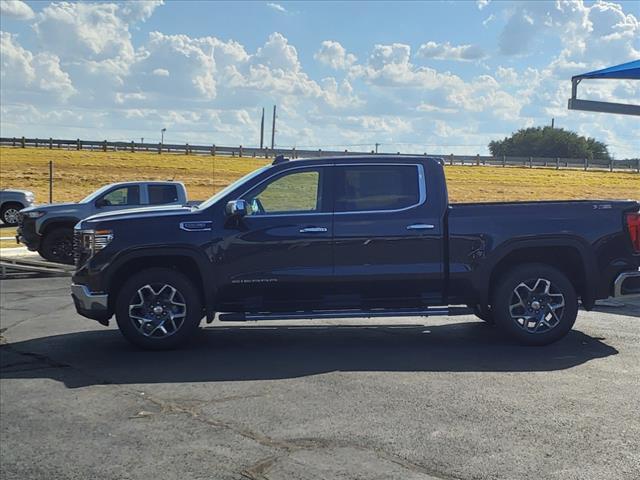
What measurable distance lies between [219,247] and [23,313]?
13.6ft

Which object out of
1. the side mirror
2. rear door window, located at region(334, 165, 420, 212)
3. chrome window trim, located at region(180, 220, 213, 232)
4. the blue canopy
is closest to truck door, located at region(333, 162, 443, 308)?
rear door window, located at region(334, 165, 420, 212)

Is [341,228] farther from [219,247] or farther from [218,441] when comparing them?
[218,441]

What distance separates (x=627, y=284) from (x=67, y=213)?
38.1 ft

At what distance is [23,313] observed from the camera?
1053 centimetres

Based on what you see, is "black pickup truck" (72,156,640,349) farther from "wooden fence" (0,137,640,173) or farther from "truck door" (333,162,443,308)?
"wooden fence" (0,137,640,173)

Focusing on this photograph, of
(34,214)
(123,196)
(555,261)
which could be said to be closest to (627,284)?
(555,261)

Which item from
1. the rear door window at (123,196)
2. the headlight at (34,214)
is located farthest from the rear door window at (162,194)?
the headlight at (34,214)

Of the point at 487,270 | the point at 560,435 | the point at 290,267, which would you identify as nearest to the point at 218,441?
Result: the point at 560,435

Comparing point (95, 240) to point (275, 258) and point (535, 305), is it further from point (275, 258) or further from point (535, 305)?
point (535, 305)

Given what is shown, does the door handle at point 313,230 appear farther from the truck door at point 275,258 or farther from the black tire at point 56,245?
the black tire at point 56,245

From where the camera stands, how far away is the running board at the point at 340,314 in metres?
7.79

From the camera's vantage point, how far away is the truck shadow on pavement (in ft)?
22.9

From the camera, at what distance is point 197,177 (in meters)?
40.8

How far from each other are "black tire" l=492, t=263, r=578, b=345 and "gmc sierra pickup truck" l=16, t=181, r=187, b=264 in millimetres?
9401
